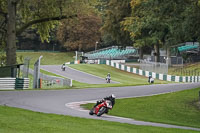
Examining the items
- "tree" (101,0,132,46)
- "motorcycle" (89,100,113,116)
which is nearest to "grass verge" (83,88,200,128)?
"motorcycle" (89,100,113,116)

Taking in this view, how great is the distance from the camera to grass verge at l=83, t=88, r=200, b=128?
20.8m

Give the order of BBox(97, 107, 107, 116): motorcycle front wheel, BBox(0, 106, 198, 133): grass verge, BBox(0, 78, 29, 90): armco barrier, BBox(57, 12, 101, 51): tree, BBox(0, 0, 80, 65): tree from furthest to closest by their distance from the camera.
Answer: BBox(57, 12, 101, 51): tree < BBox(0, 0, 80, 65): tree < BBox(0, 78, 29, 90): armco barrier < BBox(97, 107, 107, 116): motorcycle front wheel < BBox(0, 106, 198, 133): grass verge

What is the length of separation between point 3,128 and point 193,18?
56.8 feet

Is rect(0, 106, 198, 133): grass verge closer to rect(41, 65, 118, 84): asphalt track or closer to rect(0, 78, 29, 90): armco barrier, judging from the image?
rect(0, 78, 29, 90): armco barrier

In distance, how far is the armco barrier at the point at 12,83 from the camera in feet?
103

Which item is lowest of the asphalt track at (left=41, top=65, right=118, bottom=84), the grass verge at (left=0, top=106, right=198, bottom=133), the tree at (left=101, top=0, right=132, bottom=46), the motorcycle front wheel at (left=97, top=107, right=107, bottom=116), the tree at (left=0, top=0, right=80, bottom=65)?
the asphalt track at (left=41, top=65, right=118, bottom=84)

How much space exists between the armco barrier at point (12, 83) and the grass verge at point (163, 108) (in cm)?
944

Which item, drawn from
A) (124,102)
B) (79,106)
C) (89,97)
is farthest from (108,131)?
(89,97)

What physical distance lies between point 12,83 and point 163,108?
1265cm

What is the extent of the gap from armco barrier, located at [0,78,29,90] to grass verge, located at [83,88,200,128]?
9.44 metres

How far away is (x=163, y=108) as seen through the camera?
23.0 metres

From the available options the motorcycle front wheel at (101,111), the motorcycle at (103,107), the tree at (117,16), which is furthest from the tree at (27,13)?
the tree at (117,16)

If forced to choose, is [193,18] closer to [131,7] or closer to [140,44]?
[140,44]

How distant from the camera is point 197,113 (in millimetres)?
22203
